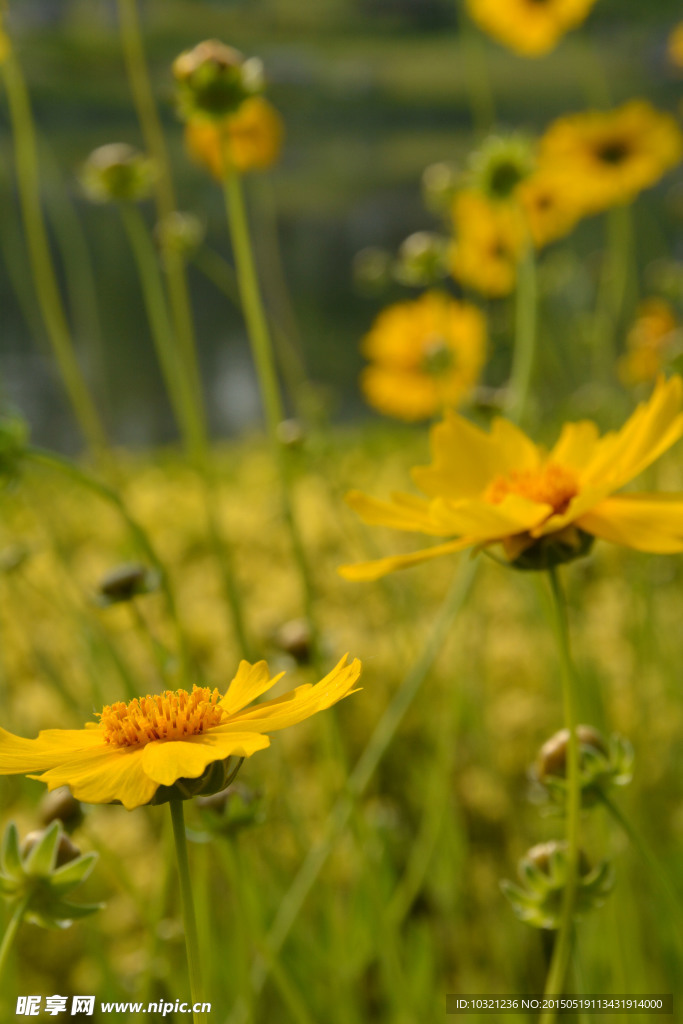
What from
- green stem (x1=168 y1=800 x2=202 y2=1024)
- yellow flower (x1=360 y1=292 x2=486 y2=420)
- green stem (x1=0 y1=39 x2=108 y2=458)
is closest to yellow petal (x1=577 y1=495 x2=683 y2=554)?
green stem (x1=168 y1=800 x2=202 y2=1024)

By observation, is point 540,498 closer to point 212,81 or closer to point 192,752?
point 192,752

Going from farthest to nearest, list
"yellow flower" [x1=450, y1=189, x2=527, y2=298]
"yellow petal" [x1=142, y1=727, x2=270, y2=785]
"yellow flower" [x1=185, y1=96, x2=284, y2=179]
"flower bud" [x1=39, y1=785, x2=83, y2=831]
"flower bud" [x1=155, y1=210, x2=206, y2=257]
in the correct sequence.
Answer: "yellow flower" [x1=450, y1=189, x2=527, y2=298]
"yellow flower" [x1=185, y1=96, x2=284, y2=179]
"flower bud" [x1=155, y1=210, x2=206, y2=257]
"flower bud" [x1=39, y1=785, x2=83, y2=831]
"yellow petal" [x1=142, y1=727, x2=270, y2=785]

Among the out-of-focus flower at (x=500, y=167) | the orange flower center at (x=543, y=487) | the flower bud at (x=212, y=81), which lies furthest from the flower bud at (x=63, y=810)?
the out-of-focus flower at (x=500, y=167)

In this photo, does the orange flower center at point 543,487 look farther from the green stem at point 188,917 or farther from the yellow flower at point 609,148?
the yellow flower at point 609,148

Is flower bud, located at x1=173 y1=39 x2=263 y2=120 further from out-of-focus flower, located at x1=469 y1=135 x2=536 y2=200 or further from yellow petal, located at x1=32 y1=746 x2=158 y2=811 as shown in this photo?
yellow petal, located at x1=32 y1=746 x2=158 y2=811

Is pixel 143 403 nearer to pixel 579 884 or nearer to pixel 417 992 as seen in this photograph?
pixel 417 992

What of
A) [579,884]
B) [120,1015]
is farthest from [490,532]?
[120,1015]
